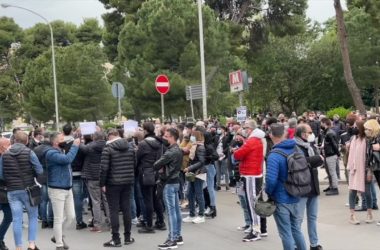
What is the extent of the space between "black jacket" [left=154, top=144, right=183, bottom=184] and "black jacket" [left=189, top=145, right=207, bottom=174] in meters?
→ 1.24

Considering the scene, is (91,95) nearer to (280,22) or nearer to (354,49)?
(280,22)

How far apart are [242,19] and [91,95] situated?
36.8 feet

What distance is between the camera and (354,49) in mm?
39969

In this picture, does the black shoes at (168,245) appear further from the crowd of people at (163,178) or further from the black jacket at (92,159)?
the black jacket at (92,159)

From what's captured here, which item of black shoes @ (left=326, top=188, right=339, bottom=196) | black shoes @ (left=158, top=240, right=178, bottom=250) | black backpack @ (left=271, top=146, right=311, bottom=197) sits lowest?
black shoes @ (left=158, top=240, right=178, bottom=250)

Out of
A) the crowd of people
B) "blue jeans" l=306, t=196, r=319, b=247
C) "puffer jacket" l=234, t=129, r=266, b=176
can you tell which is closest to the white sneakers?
the crowd of people

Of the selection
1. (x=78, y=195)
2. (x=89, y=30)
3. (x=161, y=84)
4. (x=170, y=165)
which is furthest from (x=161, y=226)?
(x=89, y=30)

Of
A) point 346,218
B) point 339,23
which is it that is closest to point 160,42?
point 339,23

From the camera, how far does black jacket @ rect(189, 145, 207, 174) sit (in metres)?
10.0

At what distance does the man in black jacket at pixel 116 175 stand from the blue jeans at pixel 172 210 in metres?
0.58

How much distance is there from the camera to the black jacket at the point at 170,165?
→ 8703 mm

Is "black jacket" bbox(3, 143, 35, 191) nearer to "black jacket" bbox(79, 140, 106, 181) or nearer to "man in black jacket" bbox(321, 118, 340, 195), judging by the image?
"black jacket" bbox(79, 140, 106, 181)

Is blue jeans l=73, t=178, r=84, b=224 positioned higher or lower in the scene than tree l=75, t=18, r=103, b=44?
lower

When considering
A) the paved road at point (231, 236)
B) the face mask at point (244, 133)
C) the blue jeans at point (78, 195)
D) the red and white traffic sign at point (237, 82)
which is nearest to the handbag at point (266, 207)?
the paved road at point (231, 236)
